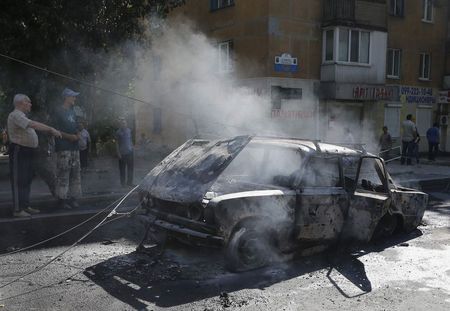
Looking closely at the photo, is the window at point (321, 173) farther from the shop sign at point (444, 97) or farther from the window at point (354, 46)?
the shop sign at point (444, 97)

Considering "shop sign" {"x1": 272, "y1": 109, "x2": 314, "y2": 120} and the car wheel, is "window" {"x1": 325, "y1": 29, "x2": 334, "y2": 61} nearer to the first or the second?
"shop sign" {"x1": 272, "y1": 109, "x2": 314, "y2": 120}

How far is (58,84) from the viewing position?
11.1m

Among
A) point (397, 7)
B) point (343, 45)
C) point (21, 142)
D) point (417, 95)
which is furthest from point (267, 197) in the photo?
point (397, 7)

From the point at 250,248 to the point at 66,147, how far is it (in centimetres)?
398

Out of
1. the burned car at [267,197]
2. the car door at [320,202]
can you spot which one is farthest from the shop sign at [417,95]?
the car door at [320,202]

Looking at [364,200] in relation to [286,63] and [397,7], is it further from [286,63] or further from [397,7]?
[397,7]

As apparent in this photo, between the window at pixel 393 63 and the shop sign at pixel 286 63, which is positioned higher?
the window at pixel 393 63

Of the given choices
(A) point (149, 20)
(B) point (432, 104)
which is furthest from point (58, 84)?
(B) point (432, 104)

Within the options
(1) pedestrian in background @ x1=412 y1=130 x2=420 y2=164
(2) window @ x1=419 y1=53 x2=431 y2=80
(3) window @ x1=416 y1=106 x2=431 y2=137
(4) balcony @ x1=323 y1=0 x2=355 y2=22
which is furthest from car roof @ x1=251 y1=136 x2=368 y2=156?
(2) window @ x1=419 y1=53 x2=431 y2=80

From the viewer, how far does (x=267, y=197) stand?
504 cm

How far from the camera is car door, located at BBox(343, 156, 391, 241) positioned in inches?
230

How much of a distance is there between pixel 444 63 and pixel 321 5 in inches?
323

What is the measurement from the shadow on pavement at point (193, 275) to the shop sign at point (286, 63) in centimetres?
1310

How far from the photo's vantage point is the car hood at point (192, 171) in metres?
5.12
